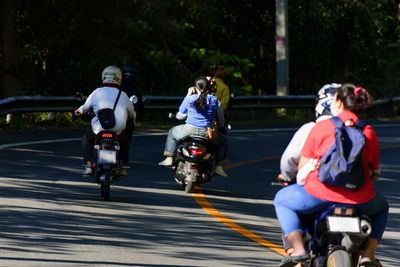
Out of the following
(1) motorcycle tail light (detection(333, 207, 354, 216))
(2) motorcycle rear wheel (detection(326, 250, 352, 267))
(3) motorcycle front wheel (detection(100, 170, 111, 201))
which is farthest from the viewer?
(3) motorcycle front wheel (detection(100, 170, 111, 201))

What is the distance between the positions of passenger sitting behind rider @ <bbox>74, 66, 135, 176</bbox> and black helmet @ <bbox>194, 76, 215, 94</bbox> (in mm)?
1119

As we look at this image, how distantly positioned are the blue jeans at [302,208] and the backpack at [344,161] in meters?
0.18

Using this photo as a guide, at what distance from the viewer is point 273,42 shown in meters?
40.2

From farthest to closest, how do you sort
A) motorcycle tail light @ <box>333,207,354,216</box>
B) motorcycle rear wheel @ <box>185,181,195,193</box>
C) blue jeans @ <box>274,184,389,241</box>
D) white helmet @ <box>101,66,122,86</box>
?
motorcycle rear wheel @ <box>185,181,195,193</box> → white helmet @ <box>101,66,122,86</box> → blue jeans @ <box>274,184,389,241</box> → motorcycle tail light @ <box>333,207,354,216</box>

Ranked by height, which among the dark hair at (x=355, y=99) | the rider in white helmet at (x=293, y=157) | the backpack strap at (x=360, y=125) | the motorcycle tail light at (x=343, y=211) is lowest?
the motorcycle tail light at (x=343, y=211)

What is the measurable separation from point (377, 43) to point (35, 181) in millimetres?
25628

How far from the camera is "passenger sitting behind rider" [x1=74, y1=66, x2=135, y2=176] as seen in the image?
15.3 meters

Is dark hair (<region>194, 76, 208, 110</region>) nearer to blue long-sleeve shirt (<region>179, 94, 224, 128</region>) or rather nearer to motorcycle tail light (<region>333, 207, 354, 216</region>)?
blue long-sleeve shirt (<region>179, 94, 224, 128</region>)

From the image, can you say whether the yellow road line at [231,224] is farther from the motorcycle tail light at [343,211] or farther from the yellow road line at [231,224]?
the motorcycle tail light at [343,211]

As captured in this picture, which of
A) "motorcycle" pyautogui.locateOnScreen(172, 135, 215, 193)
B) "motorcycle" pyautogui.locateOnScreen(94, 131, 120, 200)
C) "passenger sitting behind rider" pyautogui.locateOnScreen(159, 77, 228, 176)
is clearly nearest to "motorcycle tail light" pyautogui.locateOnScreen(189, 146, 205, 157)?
"motorcycle" pyautogui.locateOnScreen(172, 135, 215, 193)

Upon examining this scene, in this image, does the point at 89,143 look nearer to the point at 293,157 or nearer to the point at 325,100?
the point at 325,100

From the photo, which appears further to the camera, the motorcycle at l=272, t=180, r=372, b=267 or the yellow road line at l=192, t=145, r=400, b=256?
the yellow road line at l=192, t=145, r=400, b=256

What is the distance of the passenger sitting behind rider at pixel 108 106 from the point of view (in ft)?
50.3

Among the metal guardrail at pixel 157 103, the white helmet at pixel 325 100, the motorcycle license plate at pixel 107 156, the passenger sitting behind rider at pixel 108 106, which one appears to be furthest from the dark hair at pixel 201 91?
the white helmet at pixel 325 100
